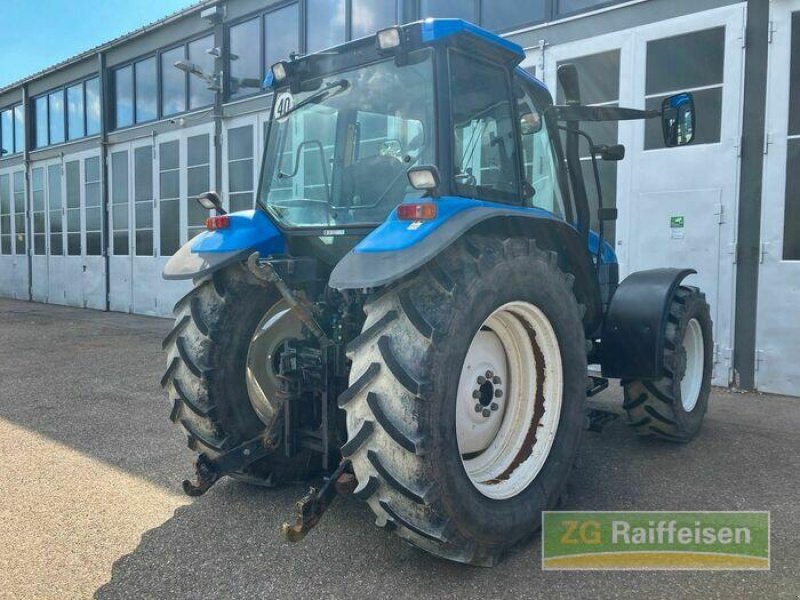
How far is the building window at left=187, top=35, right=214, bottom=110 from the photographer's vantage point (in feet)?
41.9

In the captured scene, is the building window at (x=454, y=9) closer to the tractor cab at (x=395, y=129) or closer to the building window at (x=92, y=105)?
the tractor cab at (x=395, y=129)

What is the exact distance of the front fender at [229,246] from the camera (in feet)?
10.8

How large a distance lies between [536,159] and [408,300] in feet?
5.50

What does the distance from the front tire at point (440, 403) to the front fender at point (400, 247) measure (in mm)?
135

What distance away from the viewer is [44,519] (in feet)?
11.0

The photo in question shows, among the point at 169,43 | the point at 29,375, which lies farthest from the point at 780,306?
the point at 169,43

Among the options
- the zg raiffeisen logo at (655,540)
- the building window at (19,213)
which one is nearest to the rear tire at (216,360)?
the zg raiffeisen logo at (655,540)

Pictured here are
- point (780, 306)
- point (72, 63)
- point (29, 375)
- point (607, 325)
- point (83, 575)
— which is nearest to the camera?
point (83, 575)

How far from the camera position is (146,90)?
14.4 m

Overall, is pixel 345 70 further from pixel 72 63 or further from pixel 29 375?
pixel 72 63

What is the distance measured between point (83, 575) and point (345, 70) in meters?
2.64

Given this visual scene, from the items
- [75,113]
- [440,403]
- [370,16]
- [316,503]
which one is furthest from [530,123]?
[75,113]

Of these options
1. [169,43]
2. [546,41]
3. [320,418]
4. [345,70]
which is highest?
[169,43]

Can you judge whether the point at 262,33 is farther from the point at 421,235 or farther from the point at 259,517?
the point at 421,235
